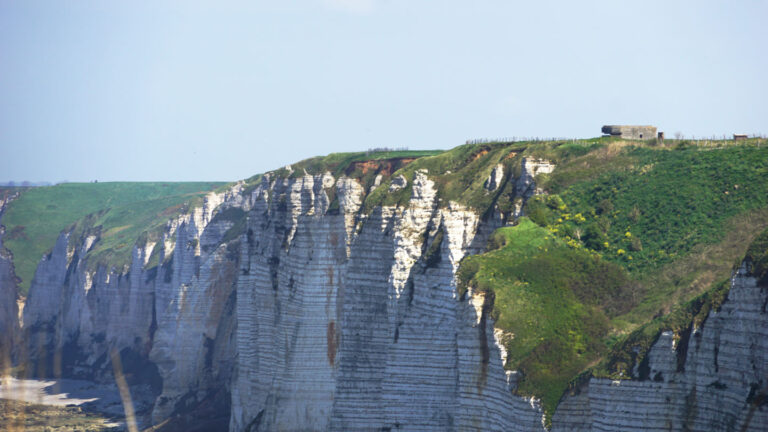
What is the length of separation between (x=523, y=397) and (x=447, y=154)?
29416 millimetres

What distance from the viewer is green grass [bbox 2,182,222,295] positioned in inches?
5655

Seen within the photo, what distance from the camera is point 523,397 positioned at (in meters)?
40.9

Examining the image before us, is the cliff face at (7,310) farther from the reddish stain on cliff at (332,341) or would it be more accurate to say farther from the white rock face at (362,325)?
the reddish stain on cliff at (332,341)

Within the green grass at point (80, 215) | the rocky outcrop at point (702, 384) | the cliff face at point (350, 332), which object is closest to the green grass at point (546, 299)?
the cliff face at point (350, 332)

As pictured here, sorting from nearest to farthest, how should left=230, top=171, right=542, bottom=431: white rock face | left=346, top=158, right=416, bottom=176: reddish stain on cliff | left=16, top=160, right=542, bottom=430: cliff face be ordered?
left=230, top=171, right=542, bottom=431: white rock face → left=16, top=160, right=542, bottom=430: cliff face → left=346, top=158, right=416, bottom=176: reddish stain on cliff

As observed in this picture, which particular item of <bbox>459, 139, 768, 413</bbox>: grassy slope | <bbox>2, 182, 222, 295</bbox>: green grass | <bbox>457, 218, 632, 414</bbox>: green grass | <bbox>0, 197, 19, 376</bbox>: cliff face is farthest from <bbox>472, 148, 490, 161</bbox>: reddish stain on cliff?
<bbox>0, 197, 19, 376</bbox>: cliff face

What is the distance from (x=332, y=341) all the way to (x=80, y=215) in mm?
114995

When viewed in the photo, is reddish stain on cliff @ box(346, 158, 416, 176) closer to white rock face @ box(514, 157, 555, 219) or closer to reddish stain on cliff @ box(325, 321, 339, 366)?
reddish stain on cliff @ box(325, 321, 339, 366)

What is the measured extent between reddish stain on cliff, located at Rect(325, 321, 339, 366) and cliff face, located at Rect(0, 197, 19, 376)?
78.7 metres

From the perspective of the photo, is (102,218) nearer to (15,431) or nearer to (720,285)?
(15,431)

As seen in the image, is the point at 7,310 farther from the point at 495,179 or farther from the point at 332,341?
the point at 495,179

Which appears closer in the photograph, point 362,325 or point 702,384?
point 702,384

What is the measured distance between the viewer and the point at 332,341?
219 ft

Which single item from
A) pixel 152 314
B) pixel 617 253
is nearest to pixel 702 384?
pixel 617 253
